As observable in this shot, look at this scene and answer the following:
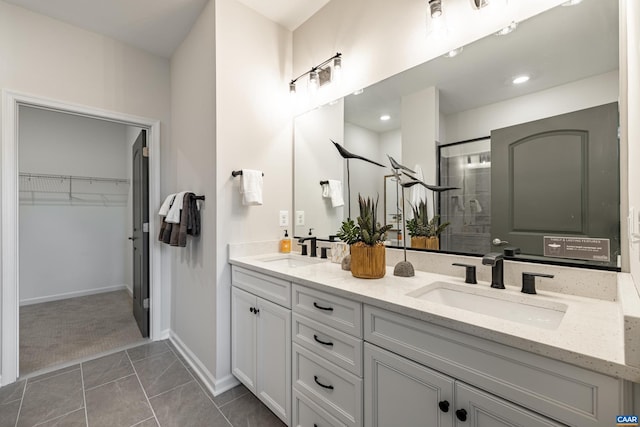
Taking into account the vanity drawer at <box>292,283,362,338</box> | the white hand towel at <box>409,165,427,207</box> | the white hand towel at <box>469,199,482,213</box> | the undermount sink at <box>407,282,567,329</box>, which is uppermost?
the white hand towel at <box>409,165,427,207</box>

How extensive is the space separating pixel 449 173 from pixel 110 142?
4.72 m

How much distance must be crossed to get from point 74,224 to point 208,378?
11.2 ft

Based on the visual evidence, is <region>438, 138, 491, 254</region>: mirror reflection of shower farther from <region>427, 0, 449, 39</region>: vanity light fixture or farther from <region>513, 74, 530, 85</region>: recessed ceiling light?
<region>427, 0, 449, 39</region>: vanity light fixture

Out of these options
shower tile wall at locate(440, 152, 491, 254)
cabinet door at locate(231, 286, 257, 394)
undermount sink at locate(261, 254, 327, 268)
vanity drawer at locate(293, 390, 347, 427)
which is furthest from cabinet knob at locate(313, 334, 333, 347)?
shower tile wall at locate(440, 152, 491, 254)

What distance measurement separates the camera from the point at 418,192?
157 cm

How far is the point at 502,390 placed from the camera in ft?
2.54

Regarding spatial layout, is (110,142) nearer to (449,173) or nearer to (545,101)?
(449,173)

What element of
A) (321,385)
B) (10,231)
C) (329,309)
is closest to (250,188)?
(329,309)

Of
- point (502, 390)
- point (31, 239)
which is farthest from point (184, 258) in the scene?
point (31, 239)

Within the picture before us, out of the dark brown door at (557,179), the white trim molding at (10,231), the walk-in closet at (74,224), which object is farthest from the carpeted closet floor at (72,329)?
the dark brown door at (557,179)

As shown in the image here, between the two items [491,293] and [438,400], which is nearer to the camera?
[438,400]

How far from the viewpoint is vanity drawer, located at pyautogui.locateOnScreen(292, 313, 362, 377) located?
115cm

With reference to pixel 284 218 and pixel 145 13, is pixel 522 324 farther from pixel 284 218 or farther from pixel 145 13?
pixel 145 13

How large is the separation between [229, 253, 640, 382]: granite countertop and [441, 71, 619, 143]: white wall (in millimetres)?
725
